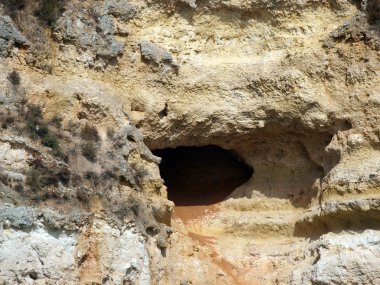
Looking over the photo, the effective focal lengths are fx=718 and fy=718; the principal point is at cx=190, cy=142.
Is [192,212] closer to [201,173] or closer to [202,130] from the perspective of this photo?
[201,173]

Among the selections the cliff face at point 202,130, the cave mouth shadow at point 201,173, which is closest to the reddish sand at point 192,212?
the cliff face at point 202,130

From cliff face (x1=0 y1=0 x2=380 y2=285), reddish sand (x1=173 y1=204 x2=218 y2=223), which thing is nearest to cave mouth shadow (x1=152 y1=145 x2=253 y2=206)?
cliff face (x1=0 y1=0 x2=380 y2=285)

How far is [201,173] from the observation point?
21500 millimetres

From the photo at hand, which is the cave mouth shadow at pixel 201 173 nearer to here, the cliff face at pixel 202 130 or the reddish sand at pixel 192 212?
the cliff face at pixel 202 130

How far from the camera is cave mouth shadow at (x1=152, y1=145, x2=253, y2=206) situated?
20.8 metres

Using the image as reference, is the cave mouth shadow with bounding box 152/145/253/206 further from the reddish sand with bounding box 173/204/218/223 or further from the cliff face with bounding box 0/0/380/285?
the reddish sand with bounding box 173/204/218/223

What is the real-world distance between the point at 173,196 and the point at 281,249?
3.90 m

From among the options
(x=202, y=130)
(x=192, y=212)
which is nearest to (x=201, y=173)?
(x=192, y=212)

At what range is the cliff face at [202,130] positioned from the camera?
611 inches

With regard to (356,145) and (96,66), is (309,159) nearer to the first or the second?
(356,145)

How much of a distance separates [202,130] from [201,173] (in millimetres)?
2710

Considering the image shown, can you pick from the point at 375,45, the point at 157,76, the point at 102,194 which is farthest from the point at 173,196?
the point at 375,45

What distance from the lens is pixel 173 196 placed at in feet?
68.3

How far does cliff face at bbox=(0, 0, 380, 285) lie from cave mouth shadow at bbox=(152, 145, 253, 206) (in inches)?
2.7
